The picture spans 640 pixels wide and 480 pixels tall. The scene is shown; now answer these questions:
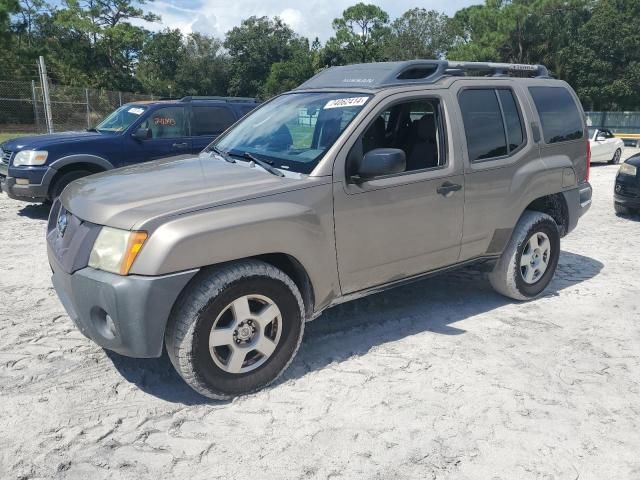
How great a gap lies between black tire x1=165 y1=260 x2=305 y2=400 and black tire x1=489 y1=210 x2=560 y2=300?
2.16 meters

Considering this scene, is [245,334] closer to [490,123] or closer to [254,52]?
[490,123]

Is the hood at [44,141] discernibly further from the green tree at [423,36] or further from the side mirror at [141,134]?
the green tree at [423,36]

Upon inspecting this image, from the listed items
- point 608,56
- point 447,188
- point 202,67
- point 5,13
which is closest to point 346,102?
point 447,188

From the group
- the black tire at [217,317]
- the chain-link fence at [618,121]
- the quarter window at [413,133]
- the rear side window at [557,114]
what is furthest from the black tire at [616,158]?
the chain-link fence at [618,121]

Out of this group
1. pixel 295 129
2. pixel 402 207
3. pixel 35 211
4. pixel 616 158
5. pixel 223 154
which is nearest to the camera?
pixel 402 207

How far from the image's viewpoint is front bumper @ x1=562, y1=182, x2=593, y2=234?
16.7ft

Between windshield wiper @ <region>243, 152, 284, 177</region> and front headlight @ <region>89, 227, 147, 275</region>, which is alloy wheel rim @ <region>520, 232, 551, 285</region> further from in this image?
front headlight @ <region>89, 227, 147, 275</region>

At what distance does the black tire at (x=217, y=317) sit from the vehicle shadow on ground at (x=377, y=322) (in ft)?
0.67

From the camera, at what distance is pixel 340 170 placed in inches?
136

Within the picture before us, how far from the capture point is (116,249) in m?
2.87

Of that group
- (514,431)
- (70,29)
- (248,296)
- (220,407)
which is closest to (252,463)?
(220,407)

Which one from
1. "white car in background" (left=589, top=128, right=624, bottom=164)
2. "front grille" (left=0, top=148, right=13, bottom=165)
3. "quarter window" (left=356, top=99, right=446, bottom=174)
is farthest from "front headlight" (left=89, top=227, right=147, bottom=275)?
"white car in background" (left=589, top=128, right=624, bottom=164)

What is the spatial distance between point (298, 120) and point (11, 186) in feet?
17.9

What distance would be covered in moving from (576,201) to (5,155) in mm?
7717
